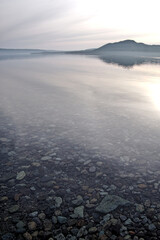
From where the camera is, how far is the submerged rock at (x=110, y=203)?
18.0 feet

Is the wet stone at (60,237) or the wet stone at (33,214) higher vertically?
the wet stone at (33,214)

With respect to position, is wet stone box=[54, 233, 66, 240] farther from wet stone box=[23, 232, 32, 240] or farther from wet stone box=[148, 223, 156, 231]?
wet stone box=[148, 223, 156, 231]

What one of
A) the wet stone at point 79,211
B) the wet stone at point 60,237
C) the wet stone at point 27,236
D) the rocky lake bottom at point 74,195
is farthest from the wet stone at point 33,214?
the wet stone at point 79,211

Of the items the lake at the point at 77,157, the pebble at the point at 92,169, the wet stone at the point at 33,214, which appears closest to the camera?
the wet stone at the point at 33,214

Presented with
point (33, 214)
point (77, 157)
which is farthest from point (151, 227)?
point (77, 157)

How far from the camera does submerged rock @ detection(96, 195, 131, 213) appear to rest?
548 centimetres

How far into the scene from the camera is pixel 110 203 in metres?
5.68

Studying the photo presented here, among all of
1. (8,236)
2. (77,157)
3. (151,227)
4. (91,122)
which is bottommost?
(151,227)

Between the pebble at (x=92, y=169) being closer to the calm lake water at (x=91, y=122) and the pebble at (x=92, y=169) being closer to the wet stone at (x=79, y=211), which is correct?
the calm lake water at (x=91, y=122)

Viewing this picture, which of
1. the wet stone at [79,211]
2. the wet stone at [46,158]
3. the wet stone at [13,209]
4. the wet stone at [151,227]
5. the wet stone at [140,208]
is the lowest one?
the wet stone at [151,227]

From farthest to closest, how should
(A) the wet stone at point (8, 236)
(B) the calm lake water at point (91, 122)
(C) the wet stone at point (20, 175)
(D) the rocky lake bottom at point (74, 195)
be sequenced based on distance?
(B) the calm lake water at point (91, 122), (C) the wet stone at point (20, 175), (D) the rocky lake bottom at point (74, 195), (A) the wet stone at point (8, 236)

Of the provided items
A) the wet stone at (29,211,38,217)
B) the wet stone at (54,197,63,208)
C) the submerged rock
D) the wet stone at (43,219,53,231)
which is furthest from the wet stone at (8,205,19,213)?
the submerged rock

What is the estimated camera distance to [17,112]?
1300 cm

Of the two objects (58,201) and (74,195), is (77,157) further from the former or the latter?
(58,201)
